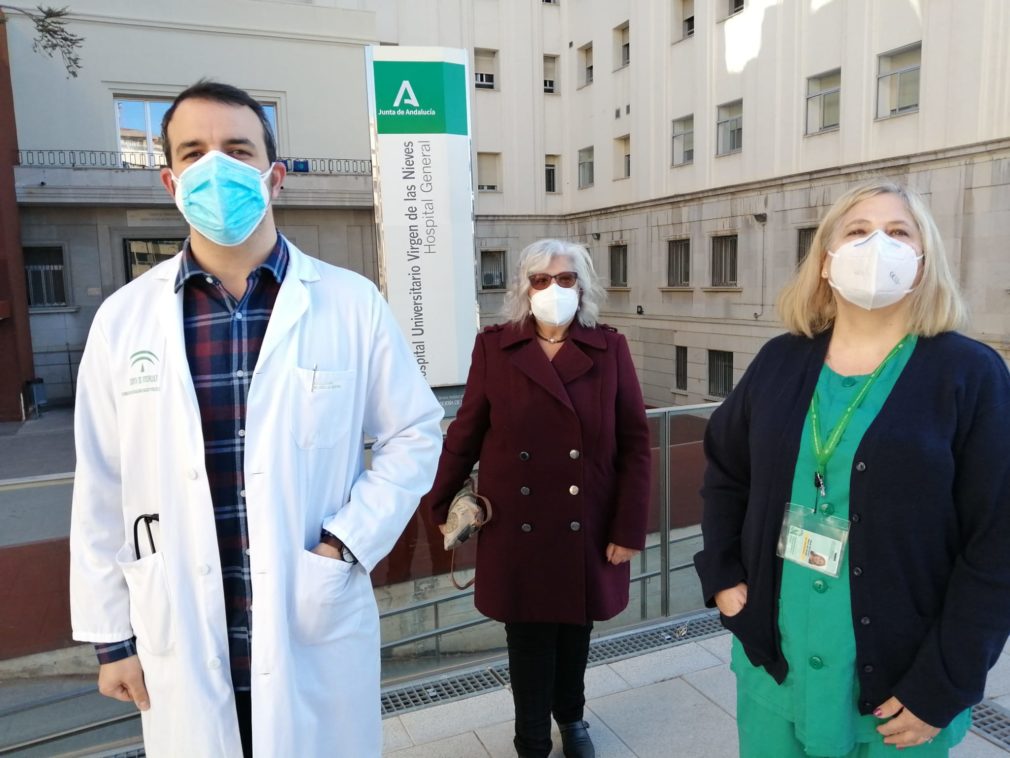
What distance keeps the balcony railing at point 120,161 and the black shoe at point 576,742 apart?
1592 cm

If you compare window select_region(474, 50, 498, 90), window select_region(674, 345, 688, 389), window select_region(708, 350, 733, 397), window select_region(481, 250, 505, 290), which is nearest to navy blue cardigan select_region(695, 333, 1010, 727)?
window select_region(708, 350, 733, 397)

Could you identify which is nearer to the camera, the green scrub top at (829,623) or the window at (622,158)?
the green scrub top at (829,623)

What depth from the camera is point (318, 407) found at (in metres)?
1.69

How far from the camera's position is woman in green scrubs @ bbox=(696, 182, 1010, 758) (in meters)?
1.60

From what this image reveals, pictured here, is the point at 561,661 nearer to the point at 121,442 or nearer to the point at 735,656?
the point at 735,656

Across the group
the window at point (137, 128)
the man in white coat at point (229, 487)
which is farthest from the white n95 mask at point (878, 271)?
the window at point (137, 128)

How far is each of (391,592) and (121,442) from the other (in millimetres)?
2212

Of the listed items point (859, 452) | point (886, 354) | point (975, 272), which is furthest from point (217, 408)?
point (975, 272)

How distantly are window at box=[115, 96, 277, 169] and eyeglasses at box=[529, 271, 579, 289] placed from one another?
18.0 metres

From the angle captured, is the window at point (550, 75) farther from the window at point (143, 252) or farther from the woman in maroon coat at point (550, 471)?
the woman in maroon coat at point (550, 471)

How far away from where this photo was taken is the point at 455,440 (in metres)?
2.76

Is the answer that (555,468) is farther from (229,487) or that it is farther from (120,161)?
(120,161)

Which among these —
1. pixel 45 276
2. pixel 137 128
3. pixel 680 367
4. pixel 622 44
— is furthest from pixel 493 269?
pixel 45 276

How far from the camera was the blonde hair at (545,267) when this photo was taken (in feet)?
9.01
